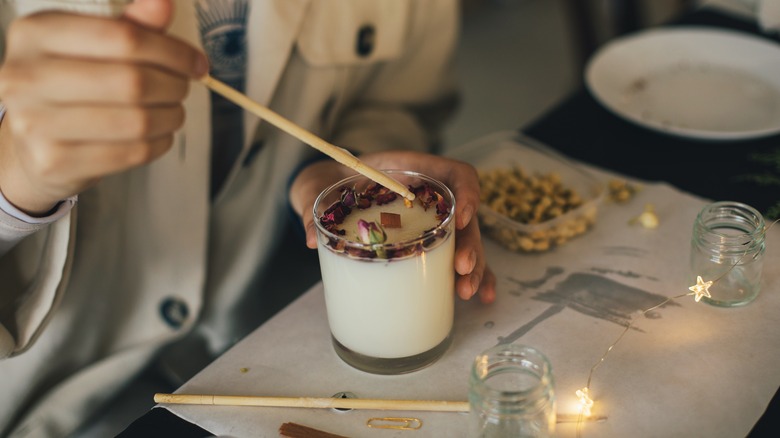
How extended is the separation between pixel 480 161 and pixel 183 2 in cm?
45

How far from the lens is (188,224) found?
98 cm

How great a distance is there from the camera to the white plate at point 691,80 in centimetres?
108

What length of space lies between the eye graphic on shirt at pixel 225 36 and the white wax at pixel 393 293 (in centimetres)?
44

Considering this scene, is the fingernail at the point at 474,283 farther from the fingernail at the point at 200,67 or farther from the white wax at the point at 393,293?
the fingernail at the point at 200,67

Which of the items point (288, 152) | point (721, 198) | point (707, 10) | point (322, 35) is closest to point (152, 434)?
point (288, 152)

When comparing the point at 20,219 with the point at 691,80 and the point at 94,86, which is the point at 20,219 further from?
the point at 691,80

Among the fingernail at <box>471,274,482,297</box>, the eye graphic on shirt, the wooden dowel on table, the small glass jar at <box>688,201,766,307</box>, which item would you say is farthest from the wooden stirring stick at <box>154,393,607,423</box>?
the eye graphic on shirt

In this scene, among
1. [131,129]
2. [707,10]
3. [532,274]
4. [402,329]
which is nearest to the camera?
[131,129]

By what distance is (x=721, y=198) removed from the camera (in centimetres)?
93

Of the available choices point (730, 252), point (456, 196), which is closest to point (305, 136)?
point (456, 196)

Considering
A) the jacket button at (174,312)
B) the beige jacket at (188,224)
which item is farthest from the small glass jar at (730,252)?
the jacket button at (174,312)

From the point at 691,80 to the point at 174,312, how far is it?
0.89 meters

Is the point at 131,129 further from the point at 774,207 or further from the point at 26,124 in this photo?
the point at 774,207

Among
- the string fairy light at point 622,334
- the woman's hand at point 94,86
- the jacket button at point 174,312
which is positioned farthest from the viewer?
the jacket button at point 174,312
